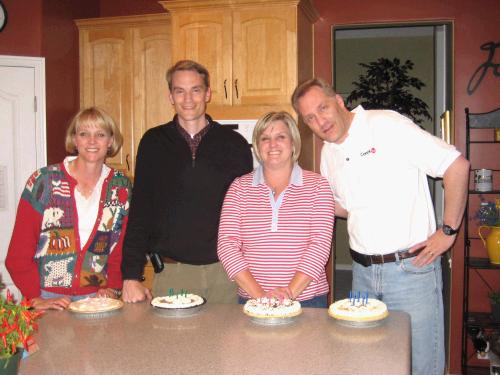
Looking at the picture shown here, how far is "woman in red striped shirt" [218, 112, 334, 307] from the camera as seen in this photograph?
190 cm

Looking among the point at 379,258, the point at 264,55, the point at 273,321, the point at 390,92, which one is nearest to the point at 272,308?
the point at 273,321

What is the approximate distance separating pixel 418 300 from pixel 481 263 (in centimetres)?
166

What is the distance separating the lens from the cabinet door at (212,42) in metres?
3.43

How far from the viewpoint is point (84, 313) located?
1.75 meters

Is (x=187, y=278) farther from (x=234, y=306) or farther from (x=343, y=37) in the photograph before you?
(x=343, y=37)

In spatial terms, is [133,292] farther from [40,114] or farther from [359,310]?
[40,114]

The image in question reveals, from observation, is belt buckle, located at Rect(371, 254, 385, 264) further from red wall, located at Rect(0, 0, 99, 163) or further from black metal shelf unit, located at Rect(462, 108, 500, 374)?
red wall, located at Rect(0, 0, 99, 163)

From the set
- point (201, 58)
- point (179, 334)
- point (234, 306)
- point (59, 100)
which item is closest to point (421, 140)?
point (234, 306)

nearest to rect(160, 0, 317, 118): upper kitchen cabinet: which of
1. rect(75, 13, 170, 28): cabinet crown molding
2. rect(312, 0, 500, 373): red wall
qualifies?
rect(75, 13, 170, 28): cabinet crown molding

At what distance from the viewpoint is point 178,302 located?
179 centimetres

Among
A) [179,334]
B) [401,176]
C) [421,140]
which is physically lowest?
[179,334]

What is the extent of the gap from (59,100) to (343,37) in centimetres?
394

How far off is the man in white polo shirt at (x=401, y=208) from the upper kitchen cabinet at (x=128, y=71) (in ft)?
6.87

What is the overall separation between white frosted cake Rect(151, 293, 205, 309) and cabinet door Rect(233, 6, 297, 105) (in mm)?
1795
